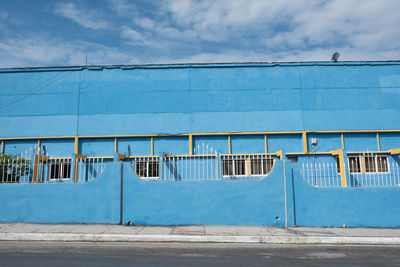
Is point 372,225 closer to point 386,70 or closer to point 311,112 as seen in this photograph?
point 311,112

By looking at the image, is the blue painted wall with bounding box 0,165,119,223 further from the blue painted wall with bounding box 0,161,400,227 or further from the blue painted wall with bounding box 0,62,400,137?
the blue painted wall with bounding box 0,62,400,137

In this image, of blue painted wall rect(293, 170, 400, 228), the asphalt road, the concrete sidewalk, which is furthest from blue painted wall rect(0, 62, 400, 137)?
the asphalt road

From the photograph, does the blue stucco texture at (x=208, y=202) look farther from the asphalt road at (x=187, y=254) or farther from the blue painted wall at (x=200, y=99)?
the blue painted wall at (x=200, y=99)

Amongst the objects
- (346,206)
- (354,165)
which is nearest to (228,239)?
(346,206)

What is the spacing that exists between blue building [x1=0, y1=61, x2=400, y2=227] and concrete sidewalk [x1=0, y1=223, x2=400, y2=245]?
602cm

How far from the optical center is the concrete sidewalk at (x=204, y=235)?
811 cm

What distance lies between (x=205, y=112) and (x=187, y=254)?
972cm

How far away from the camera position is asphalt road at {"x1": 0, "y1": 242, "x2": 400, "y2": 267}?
19.8 ft

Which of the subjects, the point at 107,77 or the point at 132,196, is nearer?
the point at 132,196

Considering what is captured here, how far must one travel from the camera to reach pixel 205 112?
1570 centimetres

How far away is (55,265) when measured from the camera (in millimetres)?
5723

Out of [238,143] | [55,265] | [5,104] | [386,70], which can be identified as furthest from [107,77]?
[386,70]

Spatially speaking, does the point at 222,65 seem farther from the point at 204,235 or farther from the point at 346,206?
the point at 204,235

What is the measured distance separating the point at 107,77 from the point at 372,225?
44.3 feet
